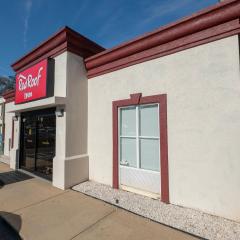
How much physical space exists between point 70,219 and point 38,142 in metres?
5.02

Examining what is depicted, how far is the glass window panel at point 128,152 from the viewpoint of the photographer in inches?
249

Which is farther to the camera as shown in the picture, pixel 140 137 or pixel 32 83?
pixel 32 83

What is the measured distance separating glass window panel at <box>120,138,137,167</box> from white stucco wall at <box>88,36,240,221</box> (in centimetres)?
133

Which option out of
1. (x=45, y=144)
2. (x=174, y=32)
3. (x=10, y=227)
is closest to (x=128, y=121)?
(x=174, y=32)

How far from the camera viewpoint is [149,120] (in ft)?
19.6

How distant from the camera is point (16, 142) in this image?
10172 mm

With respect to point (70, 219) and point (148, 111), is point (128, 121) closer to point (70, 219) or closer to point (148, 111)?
point (148, 111)

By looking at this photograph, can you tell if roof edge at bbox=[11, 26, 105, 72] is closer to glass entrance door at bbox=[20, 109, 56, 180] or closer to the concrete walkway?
glass entrance door at bbox=[20, 109, 56, 180]

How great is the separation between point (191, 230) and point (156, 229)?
70 cm

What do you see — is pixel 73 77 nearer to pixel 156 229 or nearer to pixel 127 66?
pixel 127 66

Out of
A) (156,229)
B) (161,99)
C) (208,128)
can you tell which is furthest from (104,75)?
(156,229)

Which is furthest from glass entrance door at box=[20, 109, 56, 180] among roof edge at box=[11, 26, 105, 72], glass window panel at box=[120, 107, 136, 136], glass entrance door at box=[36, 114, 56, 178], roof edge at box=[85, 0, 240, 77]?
roof edge at box=[85, 0, 240, 77]

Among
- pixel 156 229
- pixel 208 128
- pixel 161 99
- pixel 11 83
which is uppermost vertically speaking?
pixel 11 83

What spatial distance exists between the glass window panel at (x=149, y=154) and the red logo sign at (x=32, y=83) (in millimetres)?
4211
